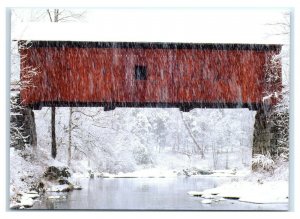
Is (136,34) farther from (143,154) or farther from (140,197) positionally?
(143,154)

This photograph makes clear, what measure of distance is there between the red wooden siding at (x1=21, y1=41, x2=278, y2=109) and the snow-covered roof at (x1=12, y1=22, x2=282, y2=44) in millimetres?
265

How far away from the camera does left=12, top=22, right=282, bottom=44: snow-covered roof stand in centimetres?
1373

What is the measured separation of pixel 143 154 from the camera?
20.5 meters

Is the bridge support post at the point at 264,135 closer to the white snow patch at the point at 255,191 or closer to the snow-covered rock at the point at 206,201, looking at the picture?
the white snow patch at the point at 255,191

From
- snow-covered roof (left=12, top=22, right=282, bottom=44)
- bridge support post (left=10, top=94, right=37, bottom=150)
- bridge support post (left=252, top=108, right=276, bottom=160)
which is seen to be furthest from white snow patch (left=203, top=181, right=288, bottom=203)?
bridge support post (left=10, top=94, right=37, bottom=150)

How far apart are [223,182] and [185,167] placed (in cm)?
403

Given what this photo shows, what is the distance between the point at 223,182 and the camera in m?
17.1

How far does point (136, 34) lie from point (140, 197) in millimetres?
4474

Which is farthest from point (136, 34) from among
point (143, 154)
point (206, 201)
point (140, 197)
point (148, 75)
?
point (143, 154)

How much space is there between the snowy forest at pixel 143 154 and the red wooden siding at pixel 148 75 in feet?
1.36

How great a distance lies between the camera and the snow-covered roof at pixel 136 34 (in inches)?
540

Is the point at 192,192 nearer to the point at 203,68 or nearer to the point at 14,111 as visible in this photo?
the point at 203,68

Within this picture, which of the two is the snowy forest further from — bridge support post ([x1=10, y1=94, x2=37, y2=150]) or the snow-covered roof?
the snow-covered roof

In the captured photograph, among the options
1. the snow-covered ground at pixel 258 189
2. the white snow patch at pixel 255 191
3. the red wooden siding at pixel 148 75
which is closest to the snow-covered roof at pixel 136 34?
the red wooden siding at pixel 148 75
